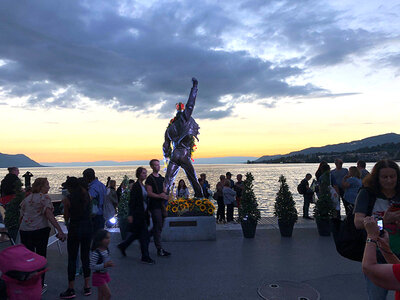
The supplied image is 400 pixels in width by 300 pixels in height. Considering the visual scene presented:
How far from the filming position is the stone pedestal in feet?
26.9

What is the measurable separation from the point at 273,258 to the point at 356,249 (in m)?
3.81

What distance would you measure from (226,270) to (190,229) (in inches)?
104

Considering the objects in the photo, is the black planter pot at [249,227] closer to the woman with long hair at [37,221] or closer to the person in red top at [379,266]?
the woman with long hair at [37,221]

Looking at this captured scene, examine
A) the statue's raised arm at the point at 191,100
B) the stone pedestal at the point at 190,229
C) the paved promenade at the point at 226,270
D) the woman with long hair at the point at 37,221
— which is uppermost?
the statue's raised arm at the point at 191,100

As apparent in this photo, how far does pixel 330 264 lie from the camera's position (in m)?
6.04

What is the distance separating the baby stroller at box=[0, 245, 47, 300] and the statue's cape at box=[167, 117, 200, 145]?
6.54 meters

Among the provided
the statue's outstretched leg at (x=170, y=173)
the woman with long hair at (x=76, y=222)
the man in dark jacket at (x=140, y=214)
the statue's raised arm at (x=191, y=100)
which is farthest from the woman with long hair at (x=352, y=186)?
the woman with long hair at (x=76, y=222)

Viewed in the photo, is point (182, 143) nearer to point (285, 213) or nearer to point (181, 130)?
point (181, 130)

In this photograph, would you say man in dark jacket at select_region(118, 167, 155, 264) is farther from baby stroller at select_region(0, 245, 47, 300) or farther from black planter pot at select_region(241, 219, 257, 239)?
black planter pot at select_region(241, 219, 257, 239)

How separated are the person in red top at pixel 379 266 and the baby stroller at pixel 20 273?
3.42 metres

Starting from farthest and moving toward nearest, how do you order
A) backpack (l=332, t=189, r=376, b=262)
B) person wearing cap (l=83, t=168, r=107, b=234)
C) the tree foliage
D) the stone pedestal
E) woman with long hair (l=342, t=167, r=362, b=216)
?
the tree foliage
the stone pedestal
woman with long hair (l=342, t=167, r=362, b=216)
person wearing cap (l=83, t=168, r=107, b=234)
backpack (l=332, t=189, r=376, b=262)

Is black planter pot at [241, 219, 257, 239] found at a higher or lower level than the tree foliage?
lower

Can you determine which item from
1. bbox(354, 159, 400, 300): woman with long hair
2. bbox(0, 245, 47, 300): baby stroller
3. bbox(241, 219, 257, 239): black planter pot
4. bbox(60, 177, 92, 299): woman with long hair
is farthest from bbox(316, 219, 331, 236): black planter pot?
bbox(0, 245, 47, 300): baby stroller

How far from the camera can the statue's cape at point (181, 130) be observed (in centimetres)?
970
